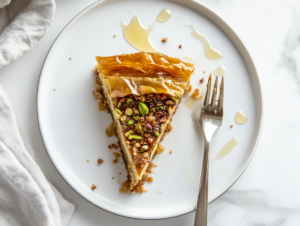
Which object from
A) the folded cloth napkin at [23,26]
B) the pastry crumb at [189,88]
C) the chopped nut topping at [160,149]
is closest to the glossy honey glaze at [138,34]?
the pastry crumb at [189,88]

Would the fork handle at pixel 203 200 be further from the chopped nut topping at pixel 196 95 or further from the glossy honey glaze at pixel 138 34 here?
the glossy honey glaze at pixel 138 34

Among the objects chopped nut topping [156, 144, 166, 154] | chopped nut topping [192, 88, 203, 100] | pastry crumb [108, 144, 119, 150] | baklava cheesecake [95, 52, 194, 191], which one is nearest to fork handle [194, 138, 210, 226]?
chopped nut topping [156, 144, 166, 154]

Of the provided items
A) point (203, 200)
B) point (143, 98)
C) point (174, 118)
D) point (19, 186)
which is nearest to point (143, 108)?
point (143, 98)

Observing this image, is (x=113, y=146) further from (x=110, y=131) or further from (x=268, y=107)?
(x=268, y=107)

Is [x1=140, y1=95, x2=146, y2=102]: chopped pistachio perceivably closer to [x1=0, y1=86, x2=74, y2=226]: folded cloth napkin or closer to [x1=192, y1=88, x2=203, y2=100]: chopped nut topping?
[x1=192, y1=88, x2=203, y2=100]: chopped nut topping

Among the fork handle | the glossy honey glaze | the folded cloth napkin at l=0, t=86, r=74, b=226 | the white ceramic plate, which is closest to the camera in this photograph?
the folded cloth napkin at l=0, t=86, r=74, b=226

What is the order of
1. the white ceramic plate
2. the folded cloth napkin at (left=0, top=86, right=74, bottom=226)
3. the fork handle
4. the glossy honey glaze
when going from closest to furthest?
the folded cloth napkin at (left=0, top=86, right=74, bottom=226) < the fork handle < the white ceramic plate < the glossy honey glaze

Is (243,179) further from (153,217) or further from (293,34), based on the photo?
(293,34)
